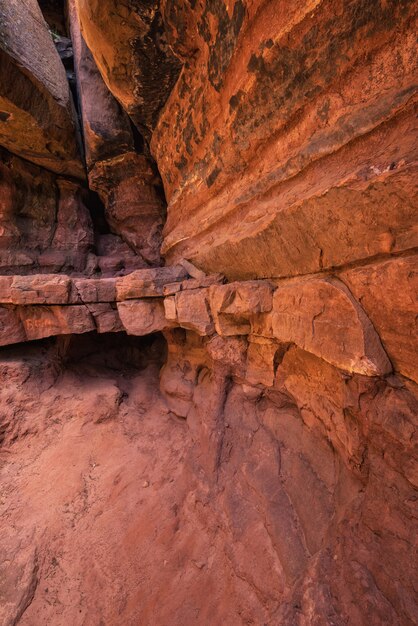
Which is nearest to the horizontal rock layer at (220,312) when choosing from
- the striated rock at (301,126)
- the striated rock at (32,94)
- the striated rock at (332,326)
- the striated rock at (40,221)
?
the striated rock at (332,326)

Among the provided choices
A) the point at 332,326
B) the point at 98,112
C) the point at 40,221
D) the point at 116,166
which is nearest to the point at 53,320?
the point at 40,221

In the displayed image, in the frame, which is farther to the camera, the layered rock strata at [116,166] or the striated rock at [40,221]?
the striated rock at [40,221]

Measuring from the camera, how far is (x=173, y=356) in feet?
13.1

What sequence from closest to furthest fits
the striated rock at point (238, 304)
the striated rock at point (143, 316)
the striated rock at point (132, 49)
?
1. the striated rock at point (238, 304)
2. the striated rock at point (132, 49)
3. the striated rock at point (143, 316)

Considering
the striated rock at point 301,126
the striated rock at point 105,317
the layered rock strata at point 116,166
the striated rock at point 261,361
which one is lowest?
the striated rock at point 261,361

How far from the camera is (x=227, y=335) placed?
240cm

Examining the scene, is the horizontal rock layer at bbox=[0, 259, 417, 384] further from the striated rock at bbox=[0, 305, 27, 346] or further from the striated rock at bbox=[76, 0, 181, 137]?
the striated rock at bbox=[76, 0, 181, 137]

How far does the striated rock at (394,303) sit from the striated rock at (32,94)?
16.3ft

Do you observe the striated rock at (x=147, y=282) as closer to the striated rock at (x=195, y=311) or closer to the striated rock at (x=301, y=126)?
the striated rock at (x=195, y=311)

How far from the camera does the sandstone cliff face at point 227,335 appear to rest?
111 centimetres

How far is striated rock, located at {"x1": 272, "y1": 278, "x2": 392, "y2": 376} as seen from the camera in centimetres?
114

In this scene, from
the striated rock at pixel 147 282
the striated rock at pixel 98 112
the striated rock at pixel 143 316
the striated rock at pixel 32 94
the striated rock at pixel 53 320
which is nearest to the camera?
the striated rock at pixel 147 282

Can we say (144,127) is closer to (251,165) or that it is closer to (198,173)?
(198,173)

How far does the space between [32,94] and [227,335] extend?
15.1 feet
